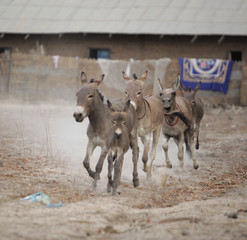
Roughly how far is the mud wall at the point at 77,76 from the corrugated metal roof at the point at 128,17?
2541 mm

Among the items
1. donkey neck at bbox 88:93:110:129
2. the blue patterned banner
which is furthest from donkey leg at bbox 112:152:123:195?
the blue patterned banner

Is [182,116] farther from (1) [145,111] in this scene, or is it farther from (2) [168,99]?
(1) [145,111]

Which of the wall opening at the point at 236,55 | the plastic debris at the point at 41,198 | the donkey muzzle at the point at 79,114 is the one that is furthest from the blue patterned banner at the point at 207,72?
the plastic debris at the point at 41,198

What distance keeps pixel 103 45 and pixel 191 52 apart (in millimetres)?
4226

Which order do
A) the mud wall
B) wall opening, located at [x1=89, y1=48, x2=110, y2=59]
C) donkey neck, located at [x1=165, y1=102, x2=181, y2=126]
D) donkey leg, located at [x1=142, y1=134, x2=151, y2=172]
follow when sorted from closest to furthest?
donkey leg, located at [x1=142, y1=134, x2=151, y2=172]
donkey neck, located at [x1=165, y1=102, x2=181, y2=126]
the mud wall
wall opening, located at [x1=89, y1=48, x2=110, y2=59]

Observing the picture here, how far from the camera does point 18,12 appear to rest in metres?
25.9

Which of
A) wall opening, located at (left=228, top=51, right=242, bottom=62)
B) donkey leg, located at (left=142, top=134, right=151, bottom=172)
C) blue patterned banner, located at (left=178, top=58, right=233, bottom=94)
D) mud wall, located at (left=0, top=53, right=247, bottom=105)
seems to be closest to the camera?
donkey leg, located at (left=142, top=134, right=151, bottom=172)

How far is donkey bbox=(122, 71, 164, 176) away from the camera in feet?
29.1

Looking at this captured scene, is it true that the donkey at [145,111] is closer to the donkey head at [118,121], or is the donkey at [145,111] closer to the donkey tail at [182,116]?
the donkey tail at [182,116]

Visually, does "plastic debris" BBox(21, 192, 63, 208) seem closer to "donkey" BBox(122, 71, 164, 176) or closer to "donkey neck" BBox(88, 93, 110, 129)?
"donkey neck" BBox(88, 93, 110, 129)

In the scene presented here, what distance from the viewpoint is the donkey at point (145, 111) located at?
29.1 feet

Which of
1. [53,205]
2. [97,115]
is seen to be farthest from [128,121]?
[53,205]

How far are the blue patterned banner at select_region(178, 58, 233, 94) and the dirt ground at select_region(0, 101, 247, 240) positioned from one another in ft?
20.6

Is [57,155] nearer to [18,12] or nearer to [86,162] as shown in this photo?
[86,162]
